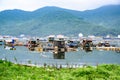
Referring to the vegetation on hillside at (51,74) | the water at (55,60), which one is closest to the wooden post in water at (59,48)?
the water at (55,60)

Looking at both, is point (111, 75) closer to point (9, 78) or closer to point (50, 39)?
point (9, 78)

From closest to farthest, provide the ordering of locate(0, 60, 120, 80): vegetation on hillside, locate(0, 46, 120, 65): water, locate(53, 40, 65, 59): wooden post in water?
locate(0, 60, 120, 80): vegetation on hillside → locate(53, 40, 65, 59): wooden post in water → locate(0, 46, 120, 65): water

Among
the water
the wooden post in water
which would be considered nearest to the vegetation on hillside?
the water

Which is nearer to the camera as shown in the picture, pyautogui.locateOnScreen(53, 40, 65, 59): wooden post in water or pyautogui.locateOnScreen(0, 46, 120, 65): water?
pyautogui.locateOnScreen(53, 40, 65, 59): wooden post in water

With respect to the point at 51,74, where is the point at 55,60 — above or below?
below

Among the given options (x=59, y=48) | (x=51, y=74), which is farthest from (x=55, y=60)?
(x=51, y=74)

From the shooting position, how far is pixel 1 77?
32531 millimetres

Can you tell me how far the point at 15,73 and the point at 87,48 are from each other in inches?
5251

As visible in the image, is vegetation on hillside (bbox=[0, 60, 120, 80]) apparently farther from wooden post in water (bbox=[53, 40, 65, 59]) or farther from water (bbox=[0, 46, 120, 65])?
wooden post in water (bbox=[53, 40, 65, 59])

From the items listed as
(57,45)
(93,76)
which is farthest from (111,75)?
(57,45)

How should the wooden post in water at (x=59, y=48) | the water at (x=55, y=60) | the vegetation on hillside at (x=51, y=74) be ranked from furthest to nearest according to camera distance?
the water at (x=55, y=60) → the wooden post in water at (x=59, y=48) → the vegetation on hillside at (x=51, y=74)

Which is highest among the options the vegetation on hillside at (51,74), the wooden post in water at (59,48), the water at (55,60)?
the vegetation on hillside at (51,74)

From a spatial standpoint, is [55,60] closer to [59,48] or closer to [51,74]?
[59,48]

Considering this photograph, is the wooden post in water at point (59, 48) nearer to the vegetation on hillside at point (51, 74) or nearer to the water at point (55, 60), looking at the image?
the water at point (55, 60)
